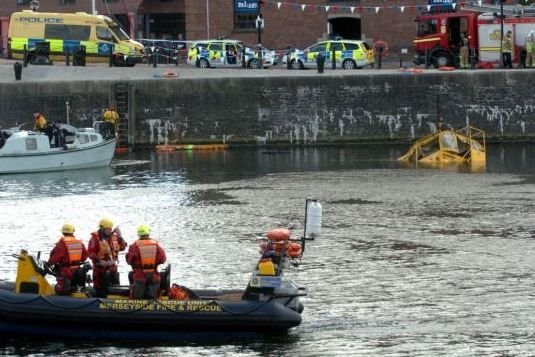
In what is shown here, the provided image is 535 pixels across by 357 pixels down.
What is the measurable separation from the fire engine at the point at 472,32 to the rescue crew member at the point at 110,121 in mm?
14043

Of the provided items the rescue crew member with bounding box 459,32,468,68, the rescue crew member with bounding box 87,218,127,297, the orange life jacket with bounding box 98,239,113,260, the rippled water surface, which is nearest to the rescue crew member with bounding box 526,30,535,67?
the rescue crew member with bounding box 459,32,468,68

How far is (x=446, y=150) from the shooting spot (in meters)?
46.8

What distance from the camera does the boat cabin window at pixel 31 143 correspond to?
43719mm

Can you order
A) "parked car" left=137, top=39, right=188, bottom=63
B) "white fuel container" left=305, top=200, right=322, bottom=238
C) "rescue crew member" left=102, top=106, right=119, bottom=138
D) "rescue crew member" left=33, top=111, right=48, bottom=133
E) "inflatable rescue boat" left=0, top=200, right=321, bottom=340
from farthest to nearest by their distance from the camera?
"parked car" left=137, top=39, right=188, bottom=63 < "rescue crew member" left=102, top=106, right=119, bottom=138 < "rescue crew member" left=33, top=111, right=48, bottom=133 < "white fuel container" left=305, top=200, right=322, bottom=238 < "inflatable rescue boat" left=0, top=200, right=321, bottom=340

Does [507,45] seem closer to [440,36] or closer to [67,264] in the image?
[440,36]

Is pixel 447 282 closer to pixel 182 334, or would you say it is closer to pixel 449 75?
pixel 182 334

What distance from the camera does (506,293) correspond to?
2484 centimetres

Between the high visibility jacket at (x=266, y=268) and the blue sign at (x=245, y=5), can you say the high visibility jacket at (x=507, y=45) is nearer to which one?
the blue sign at (x=245, y=5)

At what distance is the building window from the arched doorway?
3663mm

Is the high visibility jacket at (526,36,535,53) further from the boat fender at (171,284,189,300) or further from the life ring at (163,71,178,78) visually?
the boat fender at (171,284,189,300)

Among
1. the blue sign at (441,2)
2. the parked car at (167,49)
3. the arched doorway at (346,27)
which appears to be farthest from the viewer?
the arched doorway at (346,27)

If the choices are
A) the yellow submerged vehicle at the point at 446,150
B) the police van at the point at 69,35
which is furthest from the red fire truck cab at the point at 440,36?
the police van at the point at 69,35

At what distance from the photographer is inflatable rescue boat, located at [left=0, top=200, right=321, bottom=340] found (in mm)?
21172

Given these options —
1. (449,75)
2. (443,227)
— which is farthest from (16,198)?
(449,75)
